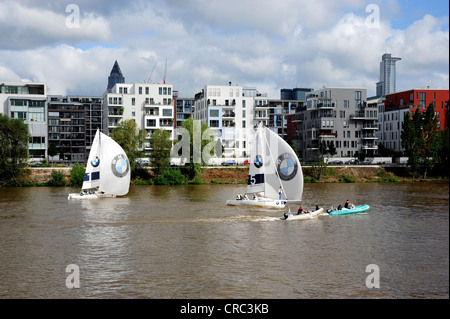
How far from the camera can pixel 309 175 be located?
111250 mm

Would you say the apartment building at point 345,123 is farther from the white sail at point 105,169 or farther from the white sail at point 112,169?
the white sail at point 105,169

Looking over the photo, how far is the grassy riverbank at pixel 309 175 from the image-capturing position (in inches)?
3971

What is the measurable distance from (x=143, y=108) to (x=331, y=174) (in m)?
56.1

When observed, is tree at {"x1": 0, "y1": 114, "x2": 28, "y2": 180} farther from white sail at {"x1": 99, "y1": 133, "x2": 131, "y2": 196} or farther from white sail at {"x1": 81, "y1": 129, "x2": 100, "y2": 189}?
white sail at {"x1": 99, "y1": 133, "x2": 131, "y2": 196}

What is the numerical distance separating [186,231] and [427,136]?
85.1 m

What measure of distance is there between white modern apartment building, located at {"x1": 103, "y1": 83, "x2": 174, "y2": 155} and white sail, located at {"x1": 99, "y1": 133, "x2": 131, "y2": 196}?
58.1 metres

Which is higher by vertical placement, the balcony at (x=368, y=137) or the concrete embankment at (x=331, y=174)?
the balcony at (x=368, y=137)

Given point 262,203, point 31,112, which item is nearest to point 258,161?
point 262,203

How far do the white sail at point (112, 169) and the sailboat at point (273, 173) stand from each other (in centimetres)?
2168

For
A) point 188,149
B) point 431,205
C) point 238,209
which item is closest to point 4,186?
point 188,149

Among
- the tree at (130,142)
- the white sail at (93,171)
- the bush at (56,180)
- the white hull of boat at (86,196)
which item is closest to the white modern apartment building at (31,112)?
the bush at (56,180)

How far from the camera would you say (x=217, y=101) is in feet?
458

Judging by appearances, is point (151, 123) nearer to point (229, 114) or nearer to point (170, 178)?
point (229, 114)

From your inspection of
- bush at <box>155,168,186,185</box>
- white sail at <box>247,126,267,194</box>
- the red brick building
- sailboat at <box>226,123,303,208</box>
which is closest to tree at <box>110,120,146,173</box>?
bush at <box>155,168,186,185</box>
